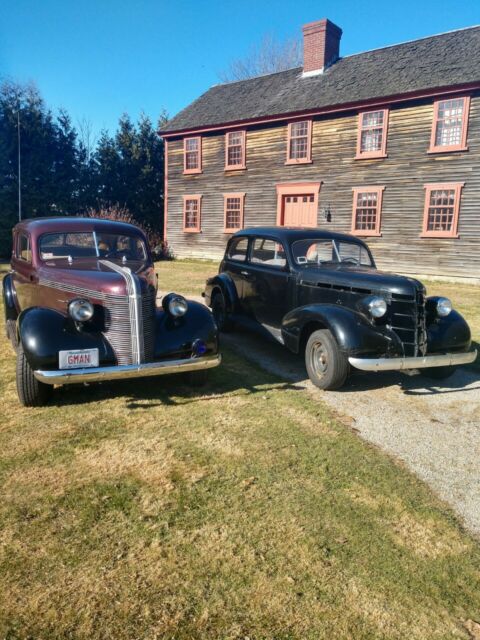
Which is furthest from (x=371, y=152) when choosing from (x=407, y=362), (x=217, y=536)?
(x=217, y=536)

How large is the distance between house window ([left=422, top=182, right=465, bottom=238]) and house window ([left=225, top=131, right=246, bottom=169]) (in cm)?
843

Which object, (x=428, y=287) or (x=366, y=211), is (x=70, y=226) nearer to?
(x=428, y=287)

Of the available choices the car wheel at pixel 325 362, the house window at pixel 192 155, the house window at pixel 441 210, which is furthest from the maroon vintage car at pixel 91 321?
→ the house window at pixel 192 155

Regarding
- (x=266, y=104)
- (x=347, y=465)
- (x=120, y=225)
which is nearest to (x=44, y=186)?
(x=266, y=104)

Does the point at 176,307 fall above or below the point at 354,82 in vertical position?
below

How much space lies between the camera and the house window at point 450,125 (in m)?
15.2

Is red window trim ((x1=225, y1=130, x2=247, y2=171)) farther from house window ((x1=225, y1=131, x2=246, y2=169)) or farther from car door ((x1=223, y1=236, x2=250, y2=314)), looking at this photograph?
car door ((x1=223, y1=236, x2=250, y2=314))

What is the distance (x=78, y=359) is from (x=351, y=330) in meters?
2.80

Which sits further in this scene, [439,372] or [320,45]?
[320,45]

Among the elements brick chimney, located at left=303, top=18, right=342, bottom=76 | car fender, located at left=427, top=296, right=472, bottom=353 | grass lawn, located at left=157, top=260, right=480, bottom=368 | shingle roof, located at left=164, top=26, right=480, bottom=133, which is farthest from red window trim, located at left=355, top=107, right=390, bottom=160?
car fender, located at left=427, top=296, right=472, bottom=353

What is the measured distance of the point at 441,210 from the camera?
16.1m

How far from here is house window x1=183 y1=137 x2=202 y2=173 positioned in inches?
888

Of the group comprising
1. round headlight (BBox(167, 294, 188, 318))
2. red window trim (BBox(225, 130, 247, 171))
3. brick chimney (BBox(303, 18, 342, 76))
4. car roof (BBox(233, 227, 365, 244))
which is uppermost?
brick chimney (BBox(303, 18, 342, 76))

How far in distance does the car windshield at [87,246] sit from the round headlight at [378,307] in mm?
2937
